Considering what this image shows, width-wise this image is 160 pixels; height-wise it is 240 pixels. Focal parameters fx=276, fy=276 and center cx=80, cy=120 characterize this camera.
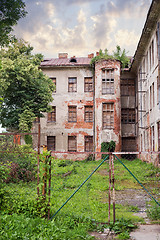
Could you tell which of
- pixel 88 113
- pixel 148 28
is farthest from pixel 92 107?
pixel 148 28

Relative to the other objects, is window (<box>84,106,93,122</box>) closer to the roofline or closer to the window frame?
the window frame

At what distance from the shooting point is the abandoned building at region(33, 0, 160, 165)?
94.2 ft

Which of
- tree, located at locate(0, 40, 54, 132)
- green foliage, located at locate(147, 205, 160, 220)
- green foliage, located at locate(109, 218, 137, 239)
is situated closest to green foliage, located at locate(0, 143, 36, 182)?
green foliage, located at locate(109, 218, 137, 239)

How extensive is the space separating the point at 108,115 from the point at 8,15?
53.5 feet

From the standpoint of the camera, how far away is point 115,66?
1145 inches

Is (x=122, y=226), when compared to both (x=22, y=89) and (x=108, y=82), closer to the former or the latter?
(x=22, y=89)

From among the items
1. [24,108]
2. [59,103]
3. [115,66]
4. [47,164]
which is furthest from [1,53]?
[47,164]

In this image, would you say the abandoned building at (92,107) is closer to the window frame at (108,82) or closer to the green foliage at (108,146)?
the window frame at (108,82)

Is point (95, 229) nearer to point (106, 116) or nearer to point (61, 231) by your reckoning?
point (61, 231)

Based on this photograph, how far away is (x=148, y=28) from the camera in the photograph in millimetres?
20406

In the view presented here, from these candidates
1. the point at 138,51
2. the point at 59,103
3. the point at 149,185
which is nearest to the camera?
the point at 149,185

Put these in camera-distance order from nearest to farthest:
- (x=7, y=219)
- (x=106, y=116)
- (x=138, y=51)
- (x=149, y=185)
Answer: (x=7, y=219) < (x=149, y=185) < (x=138, y=51) < (x=106, y=116)

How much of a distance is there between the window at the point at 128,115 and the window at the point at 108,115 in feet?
9.53

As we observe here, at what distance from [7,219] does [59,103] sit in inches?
1011
